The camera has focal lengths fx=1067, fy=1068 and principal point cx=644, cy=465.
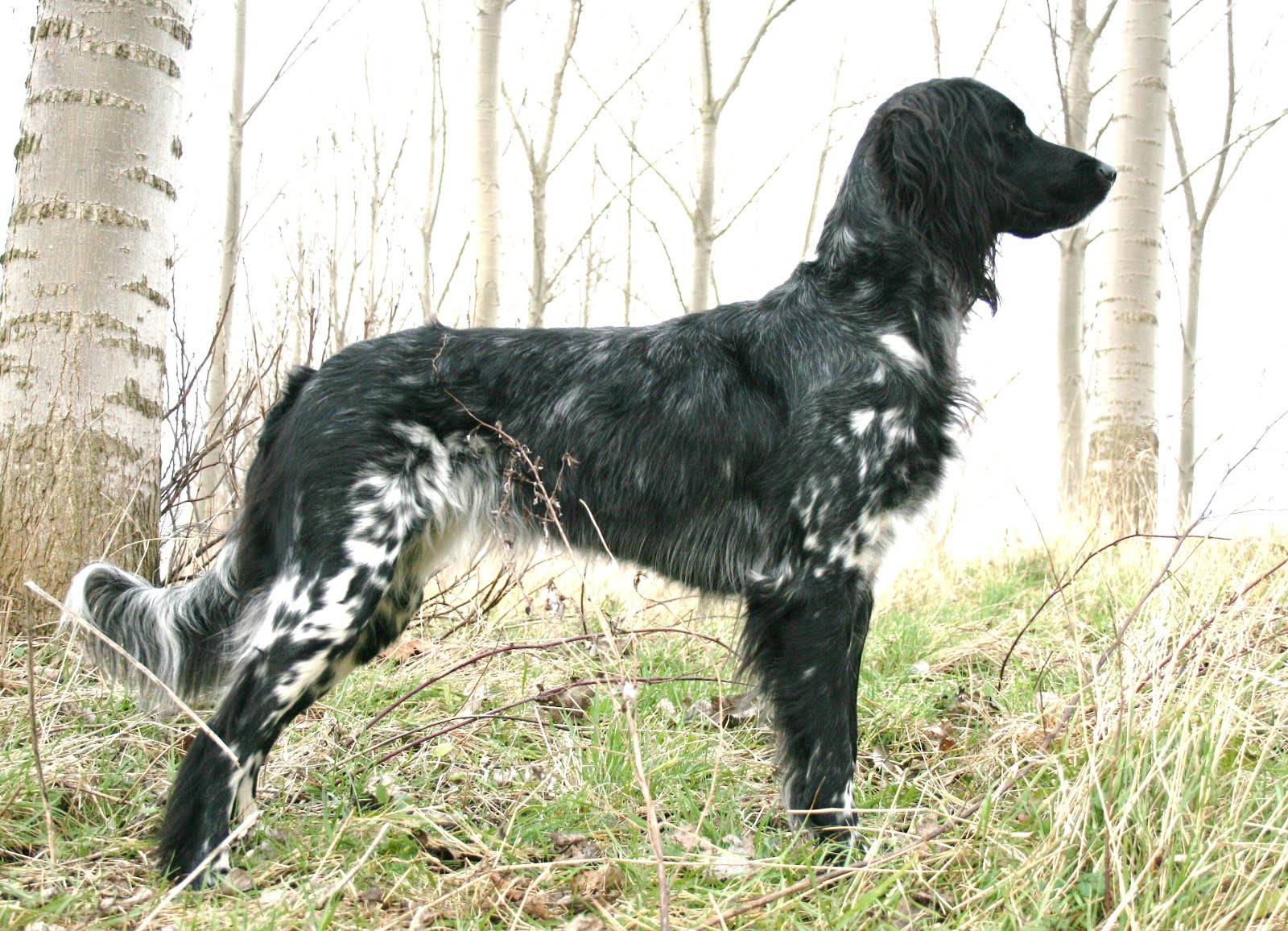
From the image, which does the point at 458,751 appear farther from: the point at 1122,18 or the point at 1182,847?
the point at 1122,18

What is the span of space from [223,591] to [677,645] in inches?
65.1

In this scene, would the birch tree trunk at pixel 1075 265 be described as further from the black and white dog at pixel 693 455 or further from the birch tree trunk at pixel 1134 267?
the black and white dog at pixel 693 455

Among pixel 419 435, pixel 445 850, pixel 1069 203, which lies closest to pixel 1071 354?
pixel 1069 203

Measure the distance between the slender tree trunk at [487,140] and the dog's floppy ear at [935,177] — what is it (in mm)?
4255

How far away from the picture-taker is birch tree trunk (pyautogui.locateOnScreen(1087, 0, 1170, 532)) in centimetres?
630

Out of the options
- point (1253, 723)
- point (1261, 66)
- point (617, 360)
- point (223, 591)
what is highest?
point (1261, 66)

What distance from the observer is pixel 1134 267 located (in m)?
6.33

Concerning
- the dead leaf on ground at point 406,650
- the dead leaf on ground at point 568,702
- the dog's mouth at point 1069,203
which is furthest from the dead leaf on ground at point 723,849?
the dog's mouth at point 1069,203

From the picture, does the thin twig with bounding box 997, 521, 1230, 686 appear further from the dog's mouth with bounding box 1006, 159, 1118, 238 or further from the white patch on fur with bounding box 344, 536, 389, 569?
the white patch on fur with bounding box 344, 536, 389, 569

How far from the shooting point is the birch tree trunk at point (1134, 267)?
6.30m

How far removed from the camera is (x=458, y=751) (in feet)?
9.95

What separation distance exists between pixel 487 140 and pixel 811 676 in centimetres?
534

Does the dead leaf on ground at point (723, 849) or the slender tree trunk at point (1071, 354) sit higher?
the slender tree trunk at point (1071, 354)

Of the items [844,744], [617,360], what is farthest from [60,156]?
[844,744]
